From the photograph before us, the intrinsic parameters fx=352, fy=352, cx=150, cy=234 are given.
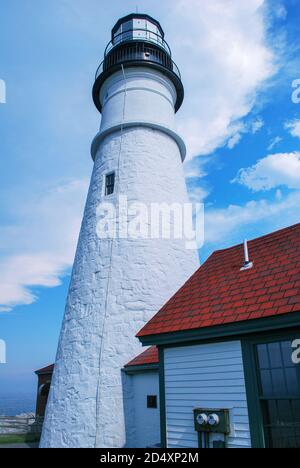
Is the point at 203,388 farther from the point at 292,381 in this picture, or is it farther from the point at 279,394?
the point at 292,381

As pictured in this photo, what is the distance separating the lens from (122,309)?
964cm

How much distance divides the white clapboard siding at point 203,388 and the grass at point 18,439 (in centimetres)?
970

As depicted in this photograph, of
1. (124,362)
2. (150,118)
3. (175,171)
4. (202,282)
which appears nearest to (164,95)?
(150,118)

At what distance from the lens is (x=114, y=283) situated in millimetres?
9961

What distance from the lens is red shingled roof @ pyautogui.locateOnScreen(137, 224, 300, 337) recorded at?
19.5ft

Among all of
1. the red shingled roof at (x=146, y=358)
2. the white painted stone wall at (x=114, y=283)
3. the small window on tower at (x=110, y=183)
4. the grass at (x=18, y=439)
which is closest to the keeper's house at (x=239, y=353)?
the red shingled roof at (x=146, y=358)

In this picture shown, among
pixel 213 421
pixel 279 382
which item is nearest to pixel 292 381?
pixel 279 382

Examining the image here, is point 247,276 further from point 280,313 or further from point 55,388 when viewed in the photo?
point 55,388

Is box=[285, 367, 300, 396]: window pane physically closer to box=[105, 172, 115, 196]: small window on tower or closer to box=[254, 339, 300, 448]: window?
box=[254, 339, 300, 448]: window

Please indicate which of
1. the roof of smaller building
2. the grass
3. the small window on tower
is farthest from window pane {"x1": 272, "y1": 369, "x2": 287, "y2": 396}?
the roof of smaller building

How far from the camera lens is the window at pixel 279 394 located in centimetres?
536

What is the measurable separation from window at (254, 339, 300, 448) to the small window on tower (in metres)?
7.41

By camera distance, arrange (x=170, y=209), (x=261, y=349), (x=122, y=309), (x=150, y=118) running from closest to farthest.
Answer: (x=261, y=349), (x=122, y=309), (x=170, y=209), (x=150, y=118)

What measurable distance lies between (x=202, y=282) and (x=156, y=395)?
2941 mm
